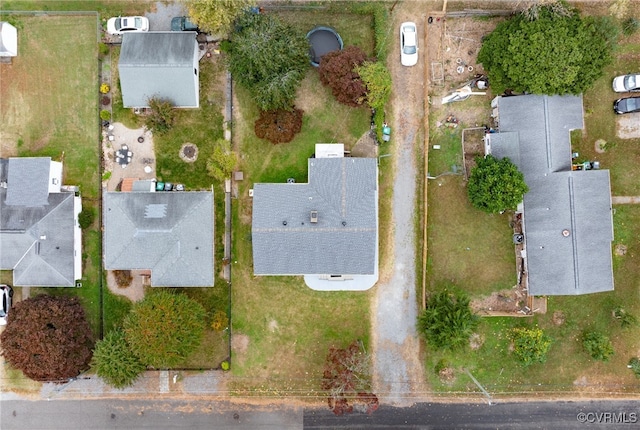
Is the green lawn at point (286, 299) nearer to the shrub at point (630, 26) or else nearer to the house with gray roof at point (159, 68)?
the house with gray roof at point (159, 68)

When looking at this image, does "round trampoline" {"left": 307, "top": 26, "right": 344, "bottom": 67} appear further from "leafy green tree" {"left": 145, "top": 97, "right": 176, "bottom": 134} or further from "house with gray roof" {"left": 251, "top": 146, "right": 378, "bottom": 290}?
"leafy green tree" {"left": 145, "top": 97, "right": 176, "bottom": 134}

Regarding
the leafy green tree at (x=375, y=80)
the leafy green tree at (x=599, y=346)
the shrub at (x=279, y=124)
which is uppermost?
the leafy green tree at (x=375, y=80)

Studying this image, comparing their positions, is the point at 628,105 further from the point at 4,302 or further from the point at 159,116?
the point at 4,302

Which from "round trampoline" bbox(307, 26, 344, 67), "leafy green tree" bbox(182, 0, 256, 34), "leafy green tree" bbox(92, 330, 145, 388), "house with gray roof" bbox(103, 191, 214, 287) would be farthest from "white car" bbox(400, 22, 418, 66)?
"leafy green tree" bbox(92, 330, 145, 388)

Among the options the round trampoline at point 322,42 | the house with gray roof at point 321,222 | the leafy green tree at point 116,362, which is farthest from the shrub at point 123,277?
the round trampoline at point 322,42

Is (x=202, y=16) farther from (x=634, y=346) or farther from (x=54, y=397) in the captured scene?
(x=634, y=346)

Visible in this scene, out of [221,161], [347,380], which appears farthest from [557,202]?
[221,161]
